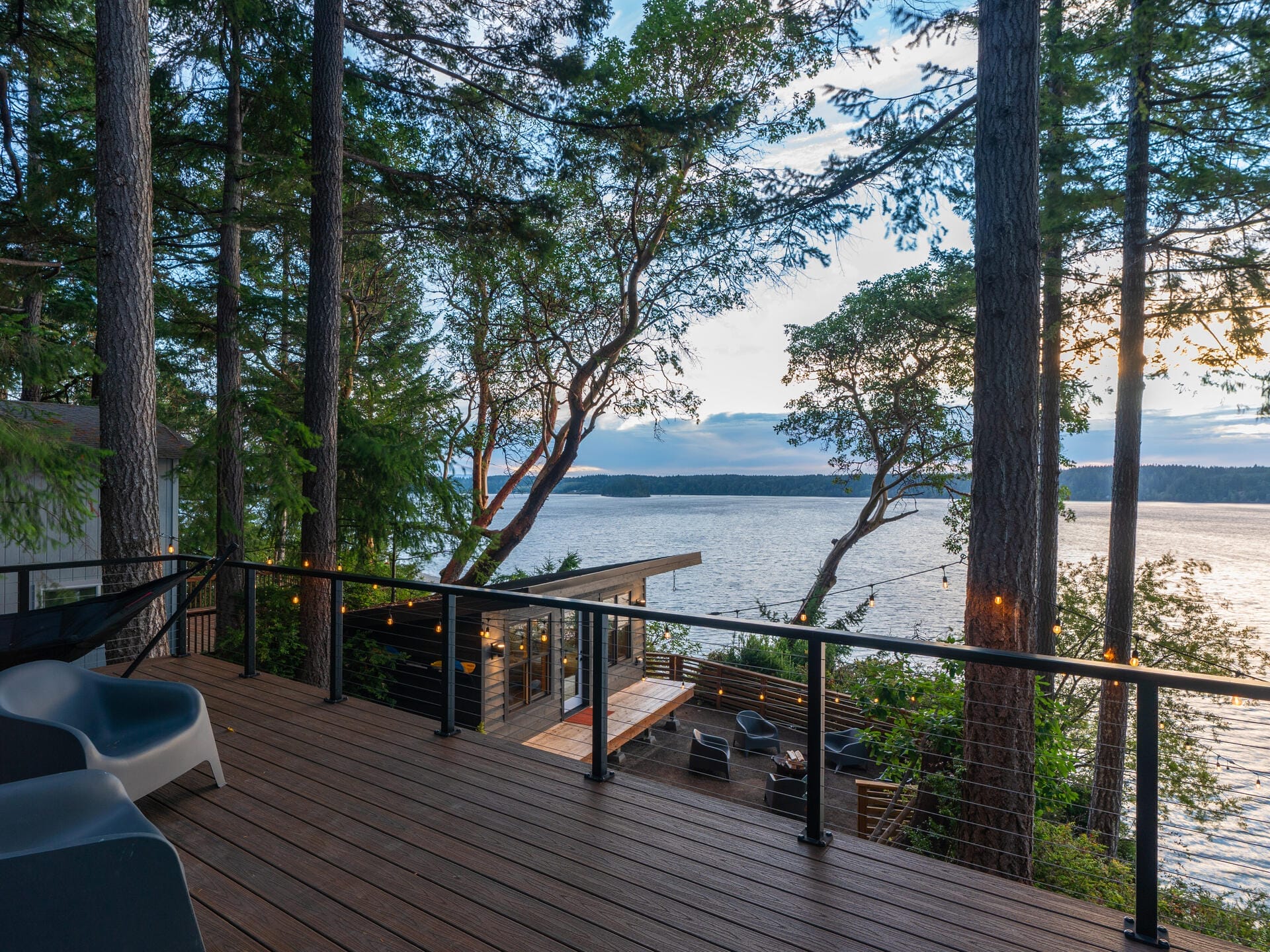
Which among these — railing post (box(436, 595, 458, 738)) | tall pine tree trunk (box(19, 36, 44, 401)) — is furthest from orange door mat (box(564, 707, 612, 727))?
tall pine tree trunk (box(19, 36, 44, 401))

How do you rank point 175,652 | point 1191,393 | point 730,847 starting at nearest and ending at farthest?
point 730,847 → point 175,652 → point 1191,393

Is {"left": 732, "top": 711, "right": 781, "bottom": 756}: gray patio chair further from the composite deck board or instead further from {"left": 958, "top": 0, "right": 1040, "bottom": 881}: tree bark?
the composite deck board

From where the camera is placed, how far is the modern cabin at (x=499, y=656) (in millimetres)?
9477

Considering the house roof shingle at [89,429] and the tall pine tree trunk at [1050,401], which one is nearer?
the house roof shingle at [89,429]

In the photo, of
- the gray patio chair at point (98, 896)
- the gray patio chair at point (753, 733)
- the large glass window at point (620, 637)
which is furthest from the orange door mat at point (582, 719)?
the gray patio chair at point (98, 896)

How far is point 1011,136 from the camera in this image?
437cm

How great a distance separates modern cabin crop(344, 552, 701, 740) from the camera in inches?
373

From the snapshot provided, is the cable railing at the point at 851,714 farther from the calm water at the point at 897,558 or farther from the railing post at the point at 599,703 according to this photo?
the calm water at the point at 897,558

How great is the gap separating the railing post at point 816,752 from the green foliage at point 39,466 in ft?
15.9

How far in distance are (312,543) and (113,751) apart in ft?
13.9

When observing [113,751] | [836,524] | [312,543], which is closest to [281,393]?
[312,543]

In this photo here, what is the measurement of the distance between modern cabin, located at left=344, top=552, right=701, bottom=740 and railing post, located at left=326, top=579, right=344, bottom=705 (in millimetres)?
4367

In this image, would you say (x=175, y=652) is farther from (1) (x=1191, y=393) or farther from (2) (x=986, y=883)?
(1) (x=1191, y=393)

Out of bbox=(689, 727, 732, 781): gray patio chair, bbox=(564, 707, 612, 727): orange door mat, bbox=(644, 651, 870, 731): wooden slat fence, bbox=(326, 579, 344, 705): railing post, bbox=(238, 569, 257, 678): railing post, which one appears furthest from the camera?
bbox=(644, 651, 870, 731): wooden slat fence
